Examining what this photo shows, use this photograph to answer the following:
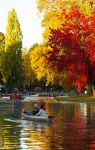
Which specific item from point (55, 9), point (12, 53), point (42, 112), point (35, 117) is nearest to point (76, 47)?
point (55, 9)

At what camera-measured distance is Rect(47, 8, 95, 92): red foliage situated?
73.4 meters

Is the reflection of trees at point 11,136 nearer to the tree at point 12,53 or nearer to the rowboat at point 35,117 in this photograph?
the rowboat at point 35,117

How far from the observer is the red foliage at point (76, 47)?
73375mm

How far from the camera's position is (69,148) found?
80.9 feet

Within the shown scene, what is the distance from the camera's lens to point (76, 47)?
73.6 m

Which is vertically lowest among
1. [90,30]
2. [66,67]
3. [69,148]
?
[69,148]

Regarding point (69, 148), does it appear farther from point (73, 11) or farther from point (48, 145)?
point (73, 11)

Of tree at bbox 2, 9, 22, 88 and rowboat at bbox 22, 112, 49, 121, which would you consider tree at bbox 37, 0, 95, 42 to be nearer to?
tree at bbox 2, 9, 22, 88

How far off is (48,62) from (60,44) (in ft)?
11.1

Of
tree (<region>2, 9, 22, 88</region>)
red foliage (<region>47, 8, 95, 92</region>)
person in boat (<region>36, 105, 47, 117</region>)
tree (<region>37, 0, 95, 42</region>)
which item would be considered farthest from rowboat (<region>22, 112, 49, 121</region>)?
tree (<region>2, 9, 22, 88</region>)

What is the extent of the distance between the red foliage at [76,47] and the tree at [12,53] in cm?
3384

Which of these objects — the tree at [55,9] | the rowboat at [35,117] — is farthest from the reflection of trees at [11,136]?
the tree at [55,9]

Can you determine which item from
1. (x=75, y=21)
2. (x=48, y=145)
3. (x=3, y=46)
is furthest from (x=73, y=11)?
(x=48, y=145)

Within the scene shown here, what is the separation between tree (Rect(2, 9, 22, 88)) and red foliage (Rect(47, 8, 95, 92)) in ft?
111
